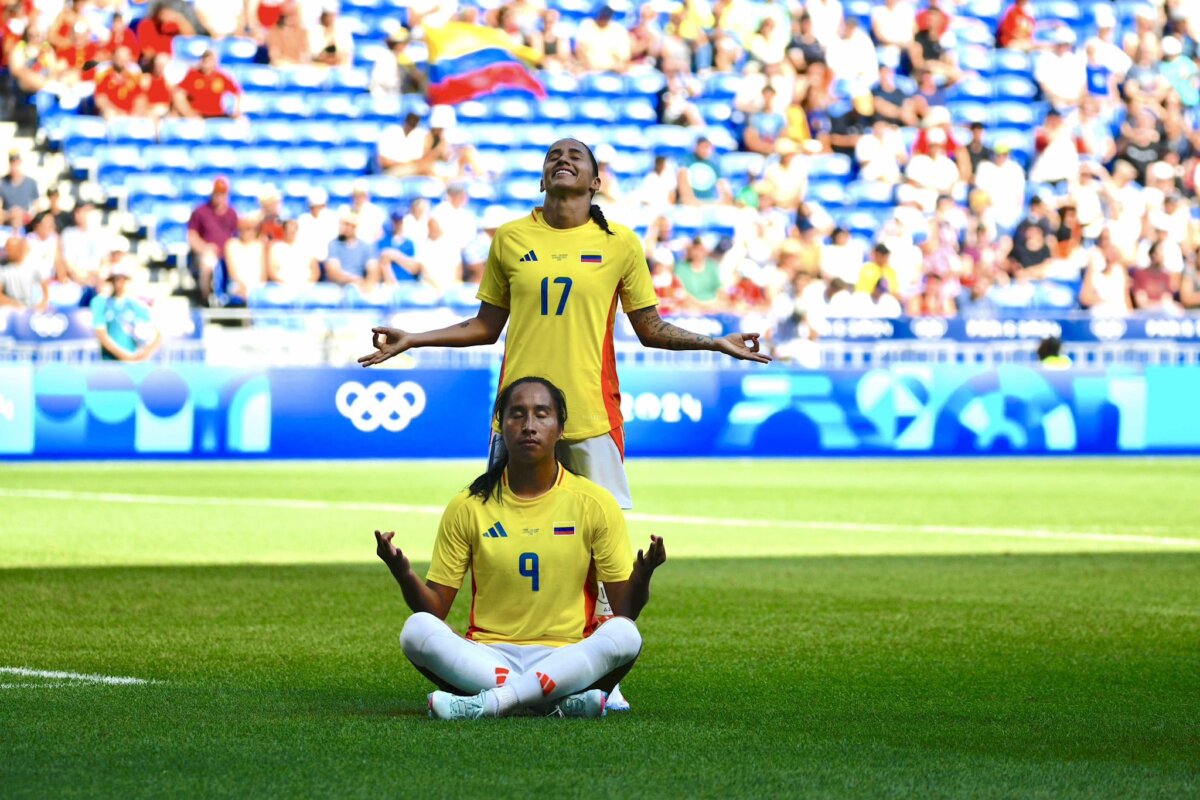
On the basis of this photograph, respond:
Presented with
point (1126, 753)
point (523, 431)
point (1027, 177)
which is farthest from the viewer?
point (1027, 177)

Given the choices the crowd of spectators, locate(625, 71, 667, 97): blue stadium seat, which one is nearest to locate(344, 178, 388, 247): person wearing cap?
the crowd of spectators

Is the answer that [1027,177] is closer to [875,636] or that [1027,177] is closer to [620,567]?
[875,636]

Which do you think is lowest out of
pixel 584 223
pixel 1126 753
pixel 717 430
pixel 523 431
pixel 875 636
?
pixel 717 430

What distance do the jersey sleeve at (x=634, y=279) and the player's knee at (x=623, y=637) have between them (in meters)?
1.34

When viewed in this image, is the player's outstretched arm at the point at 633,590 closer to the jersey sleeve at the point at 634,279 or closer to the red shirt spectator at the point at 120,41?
the jersey sleeve at the point at 634,279

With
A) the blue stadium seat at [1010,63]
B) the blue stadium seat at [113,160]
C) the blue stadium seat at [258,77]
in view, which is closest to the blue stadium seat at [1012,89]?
the blue stadium seat at [1010,63]

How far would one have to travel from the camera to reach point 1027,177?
101 feet

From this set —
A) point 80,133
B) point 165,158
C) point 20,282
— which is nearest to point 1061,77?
point 165,158

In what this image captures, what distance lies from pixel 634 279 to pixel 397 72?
21.4 meters

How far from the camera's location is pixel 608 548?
6.43m

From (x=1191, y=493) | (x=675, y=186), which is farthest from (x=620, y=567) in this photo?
(x=675, y=186)

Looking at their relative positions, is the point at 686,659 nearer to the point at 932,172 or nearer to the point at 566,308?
the point at 566,308

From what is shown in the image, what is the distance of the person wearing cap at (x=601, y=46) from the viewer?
29.5 metres

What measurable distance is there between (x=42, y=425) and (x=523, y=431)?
15.1 metres
